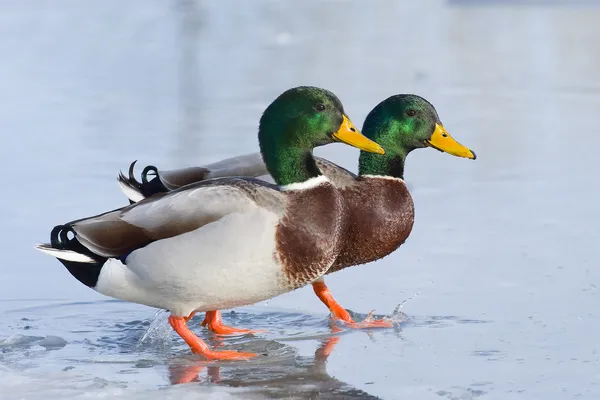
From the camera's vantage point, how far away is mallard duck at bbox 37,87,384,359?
4.16m

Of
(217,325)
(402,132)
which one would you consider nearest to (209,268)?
(217,325)

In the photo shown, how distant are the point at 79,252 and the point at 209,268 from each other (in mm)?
534

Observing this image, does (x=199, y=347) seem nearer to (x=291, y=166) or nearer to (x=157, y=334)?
(x=157, y=334)

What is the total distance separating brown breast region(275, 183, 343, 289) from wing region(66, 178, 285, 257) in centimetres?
6

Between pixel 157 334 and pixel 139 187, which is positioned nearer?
pixel 157 334

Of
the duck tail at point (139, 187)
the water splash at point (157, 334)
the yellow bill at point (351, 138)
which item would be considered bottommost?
the water splash at point (157, 334)

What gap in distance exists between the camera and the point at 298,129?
4.45 meters

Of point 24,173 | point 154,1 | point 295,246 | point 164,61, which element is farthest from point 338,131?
point 154,1

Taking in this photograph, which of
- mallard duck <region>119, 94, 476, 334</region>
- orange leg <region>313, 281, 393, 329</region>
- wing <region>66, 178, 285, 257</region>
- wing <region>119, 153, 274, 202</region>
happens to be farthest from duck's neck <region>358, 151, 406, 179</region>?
wing <region>66, 178, 285, 257</region>

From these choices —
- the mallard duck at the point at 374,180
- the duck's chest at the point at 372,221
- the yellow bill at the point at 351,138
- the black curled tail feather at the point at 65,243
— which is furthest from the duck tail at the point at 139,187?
the yellow bill at the point at 351,138

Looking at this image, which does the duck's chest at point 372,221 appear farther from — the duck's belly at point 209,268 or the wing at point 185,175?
the duck's belly at point 209,268

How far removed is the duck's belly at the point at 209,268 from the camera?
4.14 metres

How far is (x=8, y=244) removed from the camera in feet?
18.7

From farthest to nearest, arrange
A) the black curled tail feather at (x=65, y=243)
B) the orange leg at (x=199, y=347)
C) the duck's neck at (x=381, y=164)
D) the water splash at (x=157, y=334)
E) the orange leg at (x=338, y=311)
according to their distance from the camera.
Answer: the duck's neck at (x=381, y=164)
the orange leg at (x=338, y=311)
the water splash at (x=157, y=334)
the black curled tail feather at (x=65, y=243)
the orange leg at (x=199, y=347)
